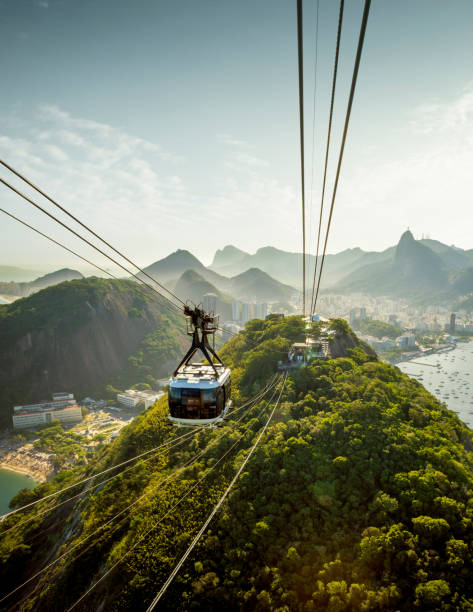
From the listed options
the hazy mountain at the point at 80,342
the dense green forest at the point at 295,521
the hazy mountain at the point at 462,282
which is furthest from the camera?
the hazy mountain at the point at 462,282

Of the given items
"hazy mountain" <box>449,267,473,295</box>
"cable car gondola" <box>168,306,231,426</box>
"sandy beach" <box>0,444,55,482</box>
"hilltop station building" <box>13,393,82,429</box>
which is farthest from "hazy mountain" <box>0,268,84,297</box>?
"hazy mountain" <box>449,267,473,295</box>

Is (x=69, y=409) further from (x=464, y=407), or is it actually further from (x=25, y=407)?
(x=464, y=407)

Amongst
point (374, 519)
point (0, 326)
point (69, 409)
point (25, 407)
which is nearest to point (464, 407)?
point (374, 519)

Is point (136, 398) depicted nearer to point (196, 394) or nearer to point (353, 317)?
point (196, 394)

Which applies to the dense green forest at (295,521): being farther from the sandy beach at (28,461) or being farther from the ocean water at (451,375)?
the ocean water at (451,375)

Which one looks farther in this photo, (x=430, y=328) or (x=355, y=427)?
(x=430, y=328)

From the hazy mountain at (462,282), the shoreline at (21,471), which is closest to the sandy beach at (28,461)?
the shoreline at (21,471)
